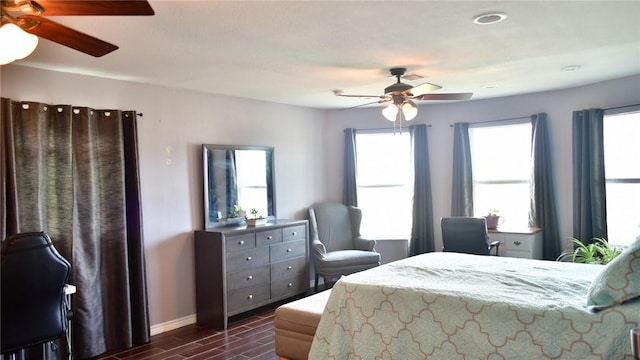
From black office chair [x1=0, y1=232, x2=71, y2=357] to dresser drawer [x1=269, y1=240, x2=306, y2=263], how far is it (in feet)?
7.75

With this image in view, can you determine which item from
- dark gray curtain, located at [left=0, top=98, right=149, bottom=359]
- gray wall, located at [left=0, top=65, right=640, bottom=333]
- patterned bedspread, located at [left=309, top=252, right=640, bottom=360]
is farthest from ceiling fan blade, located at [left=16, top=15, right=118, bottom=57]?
patterned bedspread, located at [left=309, top=252, right=640, bottom=360]

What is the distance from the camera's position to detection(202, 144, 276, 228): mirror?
4812 mm

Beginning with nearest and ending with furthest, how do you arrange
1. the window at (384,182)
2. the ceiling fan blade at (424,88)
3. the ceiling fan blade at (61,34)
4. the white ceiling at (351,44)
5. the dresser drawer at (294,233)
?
the ceiling fan blade at (61,34)
the white ceiling at (351,44)
the ceiling fan blade at (424,88)
the dresser drawer at (294,233)
the window at (384,182)

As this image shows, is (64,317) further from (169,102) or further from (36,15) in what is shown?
(169,102)

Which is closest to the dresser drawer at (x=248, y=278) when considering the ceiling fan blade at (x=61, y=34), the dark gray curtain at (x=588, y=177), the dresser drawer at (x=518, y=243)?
the dresser drawer at (x=518, y=243)

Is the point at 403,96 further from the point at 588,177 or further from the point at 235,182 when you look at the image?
the point at 588,177

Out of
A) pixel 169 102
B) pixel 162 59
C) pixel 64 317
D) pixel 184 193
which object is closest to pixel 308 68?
pixel 162 59

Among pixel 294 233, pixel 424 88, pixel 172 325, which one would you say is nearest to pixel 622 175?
pixel 424 88

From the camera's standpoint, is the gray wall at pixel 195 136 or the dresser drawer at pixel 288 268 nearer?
the gray wall at pixel 195 136

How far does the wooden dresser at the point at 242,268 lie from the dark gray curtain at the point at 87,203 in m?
0.63

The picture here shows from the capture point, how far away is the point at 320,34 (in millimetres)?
2957

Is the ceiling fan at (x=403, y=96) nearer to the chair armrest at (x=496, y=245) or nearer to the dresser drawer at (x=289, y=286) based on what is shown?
the chair armrest at (x=496, y=245)

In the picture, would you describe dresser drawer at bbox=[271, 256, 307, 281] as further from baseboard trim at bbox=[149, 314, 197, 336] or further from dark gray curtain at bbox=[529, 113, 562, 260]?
dark gray curtain at bbox=[529, 113, 562, 260]

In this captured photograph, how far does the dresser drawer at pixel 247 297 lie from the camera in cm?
450
